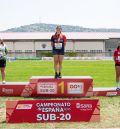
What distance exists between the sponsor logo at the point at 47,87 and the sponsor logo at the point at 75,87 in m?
0.42

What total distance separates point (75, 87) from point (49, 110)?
167 inches

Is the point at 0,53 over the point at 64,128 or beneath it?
over

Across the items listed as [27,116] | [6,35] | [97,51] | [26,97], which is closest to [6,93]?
[26,97]

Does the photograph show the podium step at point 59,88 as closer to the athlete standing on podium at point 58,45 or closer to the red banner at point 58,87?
the red banner at point 58,87

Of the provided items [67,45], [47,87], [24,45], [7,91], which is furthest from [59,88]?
[24,45]

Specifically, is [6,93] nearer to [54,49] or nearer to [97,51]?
[54,49]

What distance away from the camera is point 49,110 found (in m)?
8.67

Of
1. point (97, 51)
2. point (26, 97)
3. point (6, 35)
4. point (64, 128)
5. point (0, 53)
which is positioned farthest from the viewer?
point (6, 35)

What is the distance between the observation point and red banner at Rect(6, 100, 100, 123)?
869 centimetres

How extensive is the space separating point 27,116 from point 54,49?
4.87m

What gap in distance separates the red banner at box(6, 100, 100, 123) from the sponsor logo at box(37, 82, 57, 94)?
3.93 metres

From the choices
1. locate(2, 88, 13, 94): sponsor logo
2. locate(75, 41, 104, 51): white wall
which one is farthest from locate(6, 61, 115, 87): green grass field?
locate(75, 41, 104, 51): white wall

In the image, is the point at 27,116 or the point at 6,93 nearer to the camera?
the point at 27,116

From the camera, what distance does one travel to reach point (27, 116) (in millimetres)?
8773
